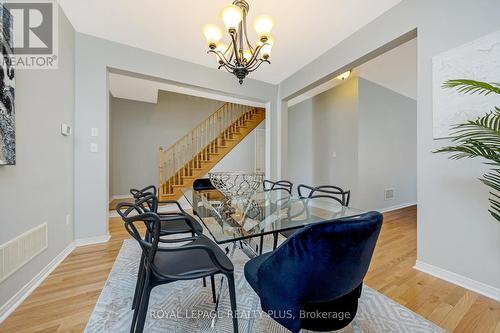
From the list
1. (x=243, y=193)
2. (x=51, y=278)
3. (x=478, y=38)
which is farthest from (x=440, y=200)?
(x=51, y=278)

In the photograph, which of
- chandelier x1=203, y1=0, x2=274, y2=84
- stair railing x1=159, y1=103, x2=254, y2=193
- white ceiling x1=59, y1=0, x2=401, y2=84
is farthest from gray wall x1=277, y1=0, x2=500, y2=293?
stair railing x1=159, y1=103, x2=254, y2=193

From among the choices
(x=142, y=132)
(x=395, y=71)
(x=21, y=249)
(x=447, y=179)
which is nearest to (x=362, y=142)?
(x=395, y=71)

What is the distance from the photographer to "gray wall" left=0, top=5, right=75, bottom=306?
4.70 feet

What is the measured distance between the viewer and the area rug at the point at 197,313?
1236 millimetres

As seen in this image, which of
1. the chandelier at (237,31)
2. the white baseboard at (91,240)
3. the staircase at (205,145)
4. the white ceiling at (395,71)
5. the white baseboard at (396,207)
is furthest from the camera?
the staircase at (205,145)

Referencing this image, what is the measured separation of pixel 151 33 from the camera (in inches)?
99.4

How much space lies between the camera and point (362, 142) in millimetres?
3928

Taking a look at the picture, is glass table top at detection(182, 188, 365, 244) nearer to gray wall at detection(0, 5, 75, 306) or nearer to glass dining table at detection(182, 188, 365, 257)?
glass dining table at detection(182, 188, 365, 257)

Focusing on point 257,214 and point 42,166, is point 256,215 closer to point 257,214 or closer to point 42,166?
point 257,214

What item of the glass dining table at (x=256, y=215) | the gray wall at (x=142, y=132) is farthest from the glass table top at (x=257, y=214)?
the gray wall at (x=142, y=132)

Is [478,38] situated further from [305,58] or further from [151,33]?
[151,33]

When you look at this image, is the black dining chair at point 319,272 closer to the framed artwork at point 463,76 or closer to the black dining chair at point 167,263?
the black dining chair at point 167,263

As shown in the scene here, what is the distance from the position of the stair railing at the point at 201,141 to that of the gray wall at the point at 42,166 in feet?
8.70

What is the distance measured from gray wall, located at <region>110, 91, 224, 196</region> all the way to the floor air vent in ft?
11.8
